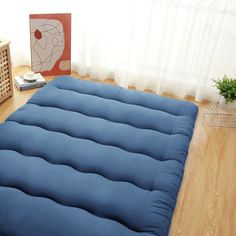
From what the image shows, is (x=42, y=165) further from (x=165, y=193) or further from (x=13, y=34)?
(x=13, y=34)

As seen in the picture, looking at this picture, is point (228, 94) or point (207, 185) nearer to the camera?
point (207, 185)

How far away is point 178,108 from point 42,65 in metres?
1.17

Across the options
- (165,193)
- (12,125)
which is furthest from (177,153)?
(12,125)

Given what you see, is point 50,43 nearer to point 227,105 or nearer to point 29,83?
point 29,83

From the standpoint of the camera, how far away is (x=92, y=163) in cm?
140

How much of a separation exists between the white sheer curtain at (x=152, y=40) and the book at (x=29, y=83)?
40cm

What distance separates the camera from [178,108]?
1879 mm

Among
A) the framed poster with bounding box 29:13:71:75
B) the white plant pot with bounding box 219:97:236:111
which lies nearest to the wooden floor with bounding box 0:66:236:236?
the white plant pot with bounding box 219:97:236:111

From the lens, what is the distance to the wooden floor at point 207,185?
151cm

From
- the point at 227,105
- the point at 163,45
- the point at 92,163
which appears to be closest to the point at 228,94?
the point at 227,105

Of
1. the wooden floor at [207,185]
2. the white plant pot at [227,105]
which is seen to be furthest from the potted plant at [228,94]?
the wooden floor at [207,185]

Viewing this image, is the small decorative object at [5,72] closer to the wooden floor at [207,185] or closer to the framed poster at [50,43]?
the wooden floor at [207,185]

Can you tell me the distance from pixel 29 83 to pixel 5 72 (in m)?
0.25

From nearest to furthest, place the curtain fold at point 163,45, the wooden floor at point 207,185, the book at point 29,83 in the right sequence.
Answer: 1. the wooden floor at point 207,185
2. the curtain fold at point 163,45
3. the book at point 29,83
